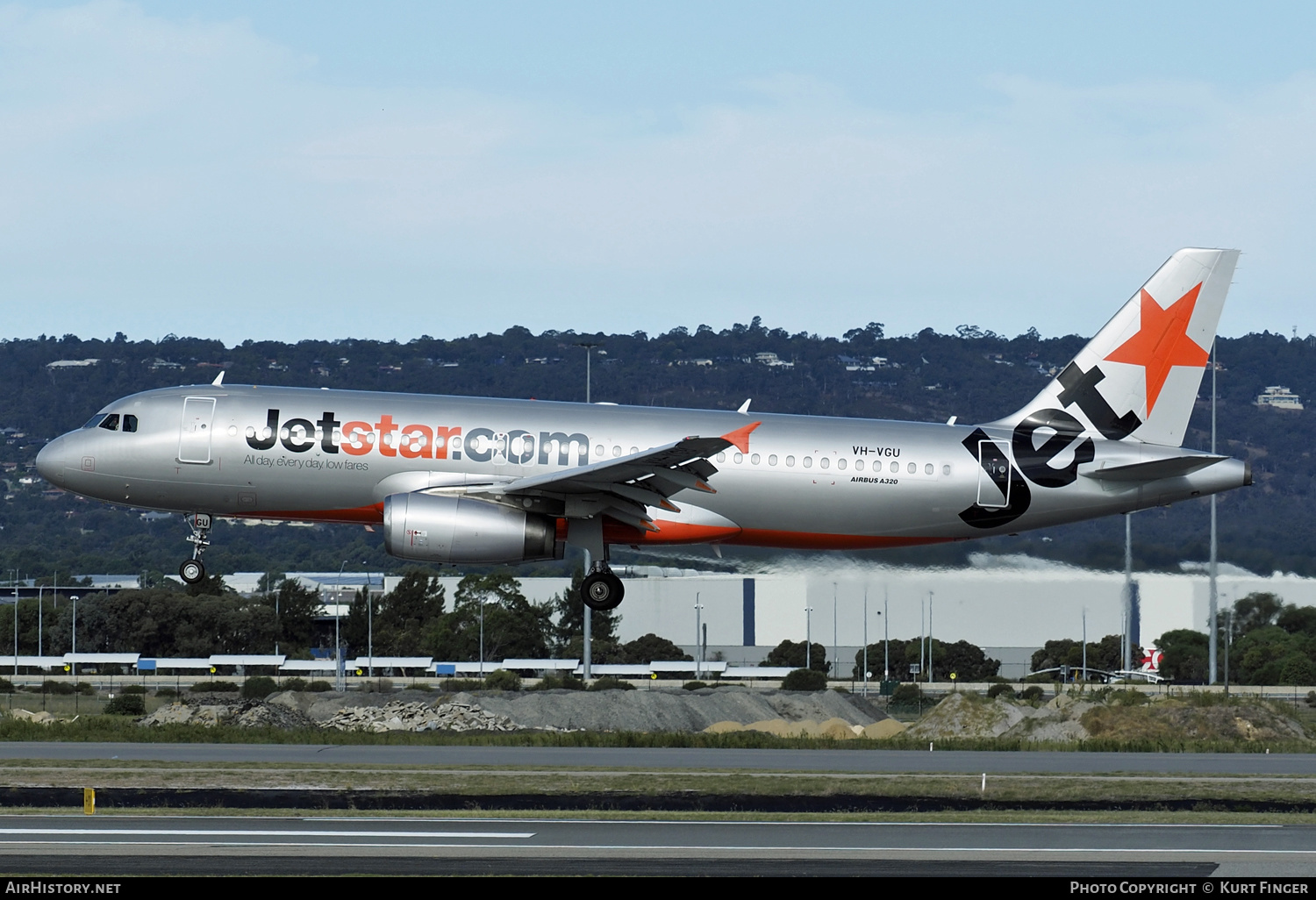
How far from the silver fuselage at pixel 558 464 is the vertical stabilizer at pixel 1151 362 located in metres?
1.13

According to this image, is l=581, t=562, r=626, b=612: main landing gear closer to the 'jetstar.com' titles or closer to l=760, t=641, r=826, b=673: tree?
the 'jetstar.com' titles

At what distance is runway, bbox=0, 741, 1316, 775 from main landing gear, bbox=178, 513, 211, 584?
147 inches

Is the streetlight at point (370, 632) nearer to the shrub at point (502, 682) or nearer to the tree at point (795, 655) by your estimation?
the tree at point (795, 655)

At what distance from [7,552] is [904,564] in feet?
548

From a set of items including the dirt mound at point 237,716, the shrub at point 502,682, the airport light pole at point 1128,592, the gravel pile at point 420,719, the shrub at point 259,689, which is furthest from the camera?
the shrub at point 502,682

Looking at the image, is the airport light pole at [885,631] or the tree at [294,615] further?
the tree at [294,615]

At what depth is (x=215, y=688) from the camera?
210 ft

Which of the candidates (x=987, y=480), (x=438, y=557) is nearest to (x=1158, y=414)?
(x=987, y=480)

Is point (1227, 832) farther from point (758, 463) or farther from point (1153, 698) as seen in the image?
point (1153, 698)

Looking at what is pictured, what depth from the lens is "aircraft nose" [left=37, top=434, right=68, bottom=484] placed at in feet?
106

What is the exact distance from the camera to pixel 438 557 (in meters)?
30.2

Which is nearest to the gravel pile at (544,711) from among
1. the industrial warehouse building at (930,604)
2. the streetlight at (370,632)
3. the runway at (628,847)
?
the industrial warehouse building at (930,604)

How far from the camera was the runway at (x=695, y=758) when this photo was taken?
3089cm

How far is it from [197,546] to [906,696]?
37510 mm
